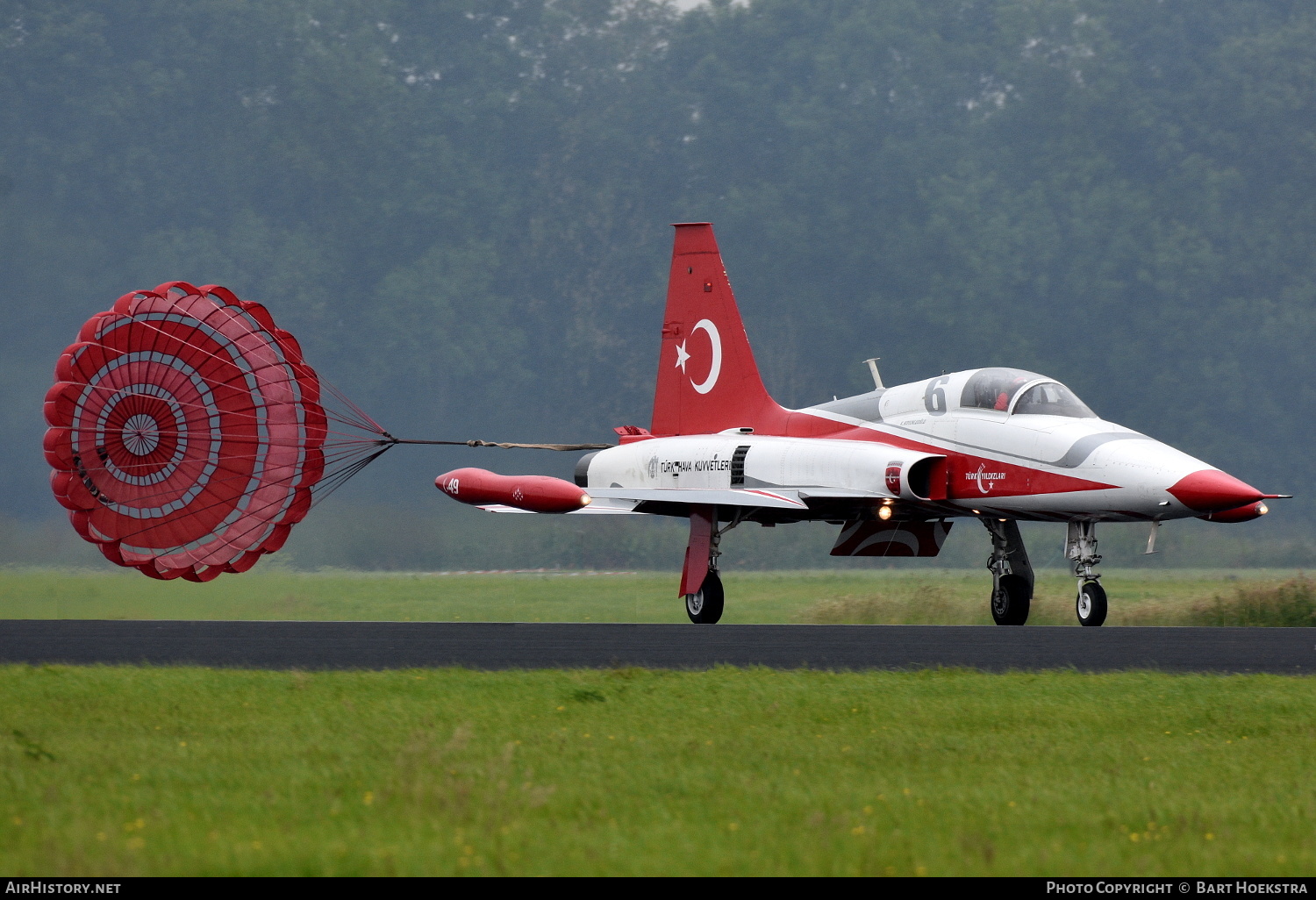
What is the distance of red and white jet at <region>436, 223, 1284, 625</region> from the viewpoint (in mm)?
18766

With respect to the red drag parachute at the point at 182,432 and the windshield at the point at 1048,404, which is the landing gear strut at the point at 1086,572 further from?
the red drag parachute at the point at 182,432

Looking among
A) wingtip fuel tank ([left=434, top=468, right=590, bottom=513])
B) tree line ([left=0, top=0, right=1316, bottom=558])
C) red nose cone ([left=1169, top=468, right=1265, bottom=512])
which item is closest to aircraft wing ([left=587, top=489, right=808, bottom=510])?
wingtip fuel tank ([left=434, top=468, right=590, bottom=513])

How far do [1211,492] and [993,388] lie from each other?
3.25m

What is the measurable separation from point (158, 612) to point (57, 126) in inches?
2124

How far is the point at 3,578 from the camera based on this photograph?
26281 millimetres

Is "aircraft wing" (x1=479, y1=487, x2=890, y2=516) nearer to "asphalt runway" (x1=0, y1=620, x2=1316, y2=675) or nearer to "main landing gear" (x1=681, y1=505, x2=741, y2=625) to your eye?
→ "main landing gear" (x1=681, y1=505, x2=741, y2=625)

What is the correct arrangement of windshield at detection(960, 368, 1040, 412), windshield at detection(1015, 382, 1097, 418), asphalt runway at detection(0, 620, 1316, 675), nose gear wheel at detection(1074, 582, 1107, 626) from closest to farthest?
asphalt runway at detection(0, 620, 1316, 675), nose gear wheel at detection(1074, 582, 1107, 626), windshield at detection(1015, 382, 1097, 418), windshield at detection(960, 368, 1040, 412)

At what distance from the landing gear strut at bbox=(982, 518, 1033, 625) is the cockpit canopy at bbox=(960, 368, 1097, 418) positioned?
1640 millimetres

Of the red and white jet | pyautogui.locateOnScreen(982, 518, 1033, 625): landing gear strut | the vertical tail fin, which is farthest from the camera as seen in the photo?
the vertical tail fin

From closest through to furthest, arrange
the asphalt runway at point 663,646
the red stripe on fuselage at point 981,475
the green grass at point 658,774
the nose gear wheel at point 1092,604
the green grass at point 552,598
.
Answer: the green grass at point 658,774, the asphalt runway at point 663,646, the red stripe on fuselage at point 981,475, the nose gear wheel at point 1092,604, the green grass at point 552,598

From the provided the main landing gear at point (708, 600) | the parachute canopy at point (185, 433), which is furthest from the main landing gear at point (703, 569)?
the parachute canopy at point (185, 433)

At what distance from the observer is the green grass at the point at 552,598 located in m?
23.5

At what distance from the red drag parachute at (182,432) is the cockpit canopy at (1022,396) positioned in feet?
23.5

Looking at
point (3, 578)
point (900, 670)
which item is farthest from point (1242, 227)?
point (900, 670)
